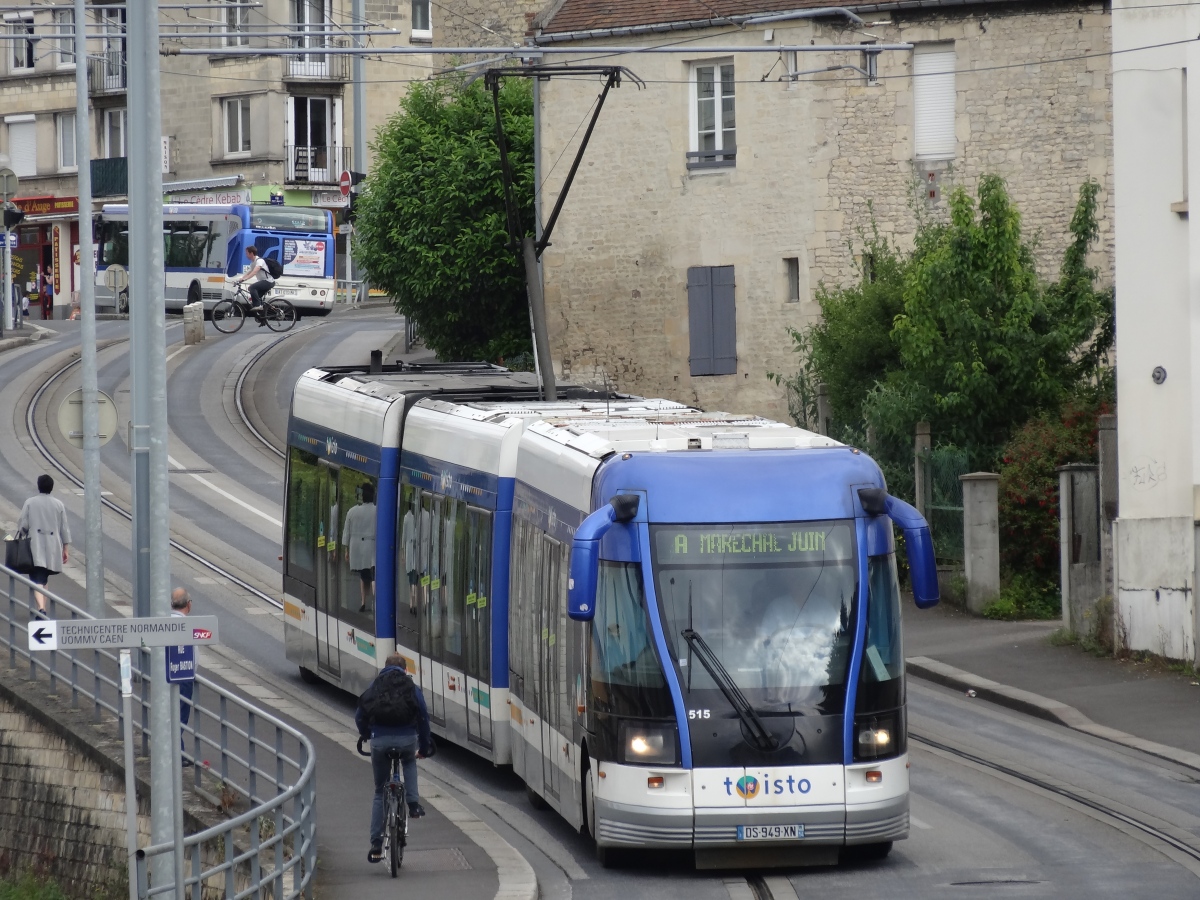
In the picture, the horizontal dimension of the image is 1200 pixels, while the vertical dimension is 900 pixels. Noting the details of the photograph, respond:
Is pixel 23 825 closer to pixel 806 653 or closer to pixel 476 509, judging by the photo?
pixel 476 509

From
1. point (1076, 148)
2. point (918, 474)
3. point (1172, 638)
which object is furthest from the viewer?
point (1076, 148)

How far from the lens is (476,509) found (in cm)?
1639

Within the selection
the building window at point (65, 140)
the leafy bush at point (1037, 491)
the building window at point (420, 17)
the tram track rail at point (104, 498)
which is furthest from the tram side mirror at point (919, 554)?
the building window at point (65, 140)

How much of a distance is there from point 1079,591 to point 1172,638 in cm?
176

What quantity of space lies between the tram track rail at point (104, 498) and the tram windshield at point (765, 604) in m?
10.3

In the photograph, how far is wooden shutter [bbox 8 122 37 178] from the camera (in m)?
75.1

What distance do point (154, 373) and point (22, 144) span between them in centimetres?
6514

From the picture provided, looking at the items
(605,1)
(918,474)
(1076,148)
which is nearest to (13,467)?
(605,1)

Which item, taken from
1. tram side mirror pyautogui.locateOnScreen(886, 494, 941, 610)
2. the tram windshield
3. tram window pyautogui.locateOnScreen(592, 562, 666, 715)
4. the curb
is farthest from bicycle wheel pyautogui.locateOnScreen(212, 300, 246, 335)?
tram side mirror pyautogui.locateOnScreen(886, 494, 941, 610)

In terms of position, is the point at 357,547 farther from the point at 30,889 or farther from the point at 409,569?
the point at 30,889

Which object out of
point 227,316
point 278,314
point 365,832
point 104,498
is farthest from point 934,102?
point 227,316

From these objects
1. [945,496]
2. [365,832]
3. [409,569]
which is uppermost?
[409,569]

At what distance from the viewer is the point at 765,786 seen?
12.6 metres

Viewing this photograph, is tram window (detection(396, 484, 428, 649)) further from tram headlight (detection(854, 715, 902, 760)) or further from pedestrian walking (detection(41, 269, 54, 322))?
pedestrian walking (detection(41, 269, 54, 322))
